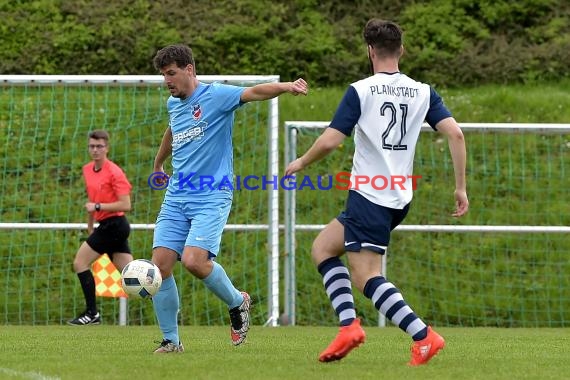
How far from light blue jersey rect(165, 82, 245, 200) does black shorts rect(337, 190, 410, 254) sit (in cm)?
144

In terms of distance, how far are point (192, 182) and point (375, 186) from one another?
5.29 feet

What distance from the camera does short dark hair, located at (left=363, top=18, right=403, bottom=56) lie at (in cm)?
625

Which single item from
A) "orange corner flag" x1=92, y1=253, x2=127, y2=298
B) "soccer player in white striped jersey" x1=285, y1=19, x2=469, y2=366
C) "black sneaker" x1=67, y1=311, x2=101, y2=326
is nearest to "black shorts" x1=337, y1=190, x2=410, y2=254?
"soccer player in white striped jersey" x1=285, y1=19, x2=469, y2=366

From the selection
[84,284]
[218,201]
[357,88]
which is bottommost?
[84,284]

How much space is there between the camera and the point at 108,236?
11.3 metres

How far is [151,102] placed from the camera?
44.5 feet

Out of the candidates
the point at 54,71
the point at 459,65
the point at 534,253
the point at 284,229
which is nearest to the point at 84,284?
the point at 284,229

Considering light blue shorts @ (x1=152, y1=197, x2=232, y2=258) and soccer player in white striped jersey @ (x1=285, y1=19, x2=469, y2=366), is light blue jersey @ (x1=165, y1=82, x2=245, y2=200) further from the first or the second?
soccer player in white striped jersey @ (x1=285, y1=19, x2=469, y2=366)

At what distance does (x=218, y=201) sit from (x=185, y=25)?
36.7ft

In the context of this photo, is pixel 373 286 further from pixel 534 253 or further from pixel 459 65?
pixel 459 65

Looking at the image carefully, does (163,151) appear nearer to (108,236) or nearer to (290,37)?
(108,236)

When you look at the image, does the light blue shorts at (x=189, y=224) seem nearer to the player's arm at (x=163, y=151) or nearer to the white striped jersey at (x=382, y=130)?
the player's arm at (x=163, y=151)

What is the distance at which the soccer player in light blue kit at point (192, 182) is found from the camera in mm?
7344

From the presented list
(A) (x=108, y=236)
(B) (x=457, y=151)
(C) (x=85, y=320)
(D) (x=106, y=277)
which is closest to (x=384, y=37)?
(B) (x=457, y=151)
